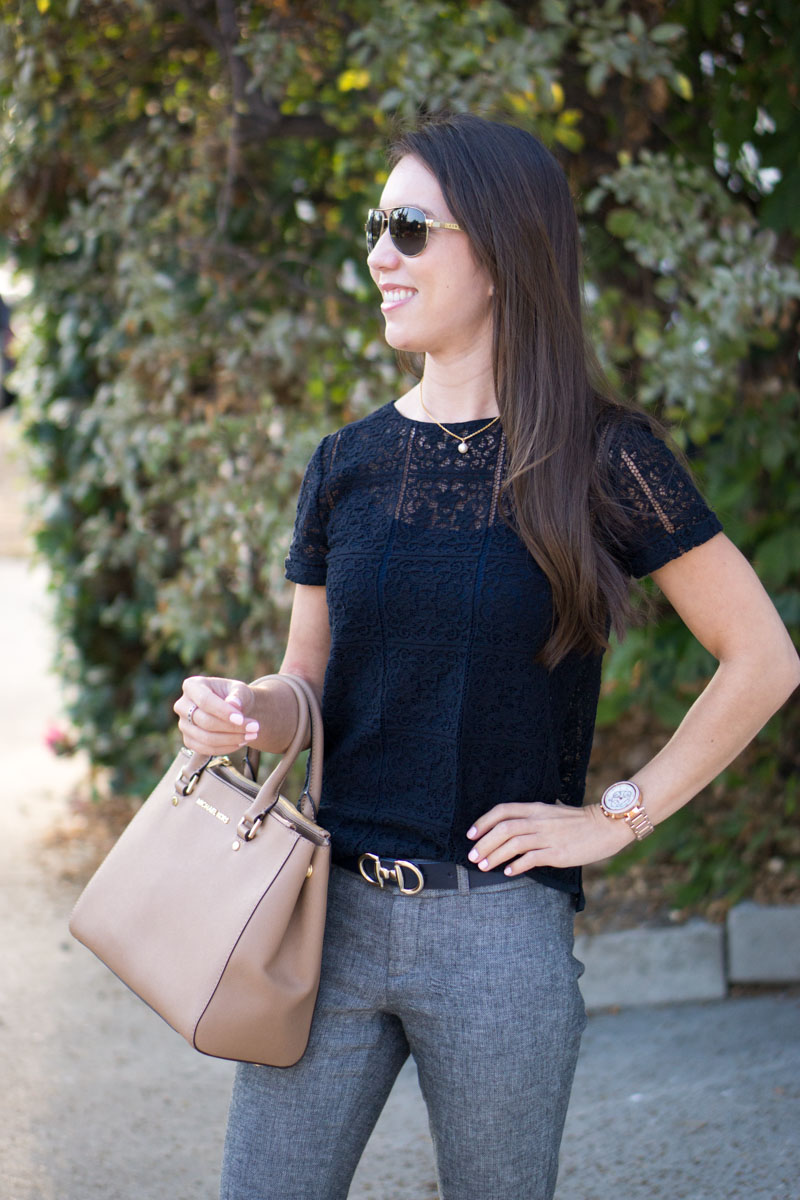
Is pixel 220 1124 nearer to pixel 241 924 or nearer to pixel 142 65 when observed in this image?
pixel 241 924

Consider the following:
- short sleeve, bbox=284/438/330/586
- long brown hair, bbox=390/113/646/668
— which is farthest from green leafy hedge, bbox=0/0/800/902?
short sleeve, bbox=284/438/330/586

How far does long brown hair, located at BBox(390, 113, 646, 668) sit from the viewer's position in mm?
1684

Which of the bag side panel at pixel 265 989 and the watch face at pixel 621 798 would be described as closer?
the bag side panel at pixel 265 989

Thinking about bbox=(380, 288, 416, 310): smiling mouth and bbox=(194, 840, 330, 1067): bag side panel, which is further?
bbox=(380, 288, 416, 310): smiling mouth

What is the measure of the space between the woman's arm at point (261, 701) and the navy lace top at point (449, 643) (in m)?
0.10

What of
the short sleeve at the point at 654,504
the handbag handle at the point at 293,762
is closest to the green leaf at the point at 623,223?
the short sleeve at the point at 654,504

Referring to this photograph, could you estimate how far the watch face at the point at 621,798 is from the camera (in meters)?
1.77

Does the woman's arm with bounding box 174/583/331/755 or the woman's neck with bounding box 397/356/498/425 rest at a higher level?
the woman's neck with bounding box 397/356/498/425

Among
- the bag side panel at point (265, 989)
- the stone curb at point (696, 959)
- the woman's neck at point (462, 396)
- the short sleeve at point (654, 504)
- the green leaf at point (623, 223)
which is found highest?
the green leaf at point (623, 223)

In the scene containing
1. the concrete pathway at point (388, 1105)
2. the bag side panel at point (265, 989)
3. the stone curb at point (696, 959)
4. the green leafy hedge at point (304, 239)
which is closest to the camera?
the bag side panel at point (265, 989)

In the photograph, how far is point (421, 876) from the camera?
1695mm

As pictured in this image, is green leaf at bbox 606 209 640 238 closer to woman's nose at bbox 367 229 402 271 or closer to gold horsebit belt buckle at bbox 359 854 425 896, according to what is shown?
woman's nose at bbox 367 229 402 271

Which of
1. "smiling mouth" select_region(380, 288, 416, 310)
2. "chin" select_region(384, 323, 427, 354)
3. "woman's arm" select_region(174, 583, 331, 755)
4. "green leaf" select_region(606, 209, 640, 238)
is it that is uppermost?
"green leaf" select_region(606, 209, 640, 238)

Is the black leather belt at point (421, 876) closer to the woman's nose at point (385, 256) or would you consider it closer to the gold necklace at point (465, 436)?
the gold necklace at point (465, 436)
